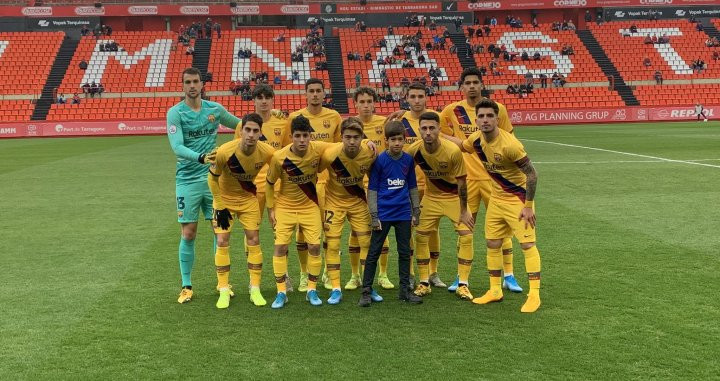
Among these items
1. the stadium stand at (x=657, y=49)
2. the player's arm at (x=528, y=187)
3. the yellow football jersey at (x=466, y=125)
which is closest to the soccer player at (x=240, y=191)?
the yellow football jersey at (x=466, y=125)

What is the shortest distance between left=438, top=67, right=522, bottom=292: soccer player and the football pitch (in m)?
0.34

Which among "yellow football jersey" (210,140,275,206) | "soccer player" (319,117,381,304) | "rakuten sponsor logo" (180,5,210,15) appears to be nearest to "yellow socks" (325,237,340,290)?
"soccer player" (319,117,381,304)

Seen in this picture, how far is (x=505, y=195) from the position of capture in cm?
588

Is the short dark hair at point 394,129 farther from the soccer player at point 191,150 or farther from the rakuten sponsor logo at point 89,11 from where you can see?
the rakuten sponsor logo at point 89,11

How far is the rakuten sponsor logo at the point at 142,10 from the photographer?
45906 millimetres

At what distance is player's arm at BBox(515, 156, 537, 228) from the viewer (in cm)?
547

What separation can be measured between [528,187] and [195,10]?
45739 mm

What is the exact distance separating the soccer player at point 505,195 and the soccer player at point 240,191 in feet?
7.06

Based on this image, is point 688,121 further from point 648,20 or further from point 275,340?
point 275,340

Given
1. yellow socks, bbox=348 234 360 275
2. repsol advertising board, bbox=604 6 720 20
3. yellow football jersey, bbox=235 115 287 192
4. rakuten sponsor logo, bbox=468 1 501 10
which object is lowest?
yellow socks, bbox=348 234 360 275

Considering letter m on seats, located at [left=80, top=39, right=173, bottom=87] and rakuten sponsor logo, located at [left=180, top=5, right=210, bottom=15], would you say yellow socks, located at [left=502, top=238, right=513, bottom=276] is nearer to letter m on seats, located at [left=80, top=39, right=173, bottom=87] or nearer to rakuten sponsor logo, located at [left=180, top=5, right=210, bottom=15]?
letter m on seats, located at [left=80, top=39, right=173, bottom=87]

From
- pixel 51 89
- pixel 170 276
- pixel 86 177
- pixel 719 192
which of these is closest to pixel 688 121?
pixel 719 192

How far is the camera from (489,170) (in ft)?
19.4

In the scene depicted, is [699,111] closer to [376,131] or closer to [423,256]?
[376,131]
